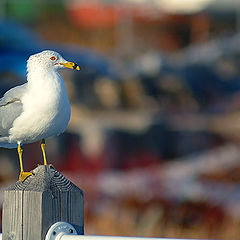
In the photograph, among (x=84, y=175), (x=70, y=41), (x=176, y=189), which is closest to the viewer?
(x=176, y=189)

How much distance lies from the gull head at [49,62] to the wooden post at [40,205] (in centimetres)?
47

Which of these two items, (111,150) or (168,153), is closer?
(111,150)

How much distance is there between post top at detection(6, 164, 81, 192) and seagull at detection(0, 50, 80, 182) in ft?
0.15

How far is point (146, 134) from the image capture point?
9.95m

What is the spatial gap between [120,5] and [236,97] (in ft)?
15.0

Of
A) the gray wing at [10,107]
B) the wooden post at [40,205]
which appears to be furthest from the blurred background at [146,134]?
the wooden post at [40,205]

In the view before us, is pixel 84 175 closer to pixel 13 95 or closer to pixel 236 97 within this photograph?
pixel 236 97

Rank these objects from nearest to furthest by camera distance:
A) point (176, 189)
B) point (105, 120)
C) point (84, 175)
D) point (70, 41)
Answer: point (176, 189)
point (84, 175)
point (105, 120)
point (70, 41)

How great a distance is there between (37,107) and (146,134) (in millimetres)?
7801

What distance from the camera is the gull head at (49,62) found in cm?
233

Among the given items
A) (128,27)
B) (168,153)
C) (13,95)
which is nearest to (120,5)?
(128,27)

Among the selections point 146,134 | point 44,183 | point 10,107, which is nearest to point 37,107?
point 10,107

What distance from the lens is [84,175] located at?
787 centimetres

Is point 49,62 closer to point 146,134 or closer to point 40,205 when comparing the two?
point 40,205
